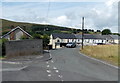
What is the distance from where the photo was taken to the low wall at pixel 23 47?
3288 cm

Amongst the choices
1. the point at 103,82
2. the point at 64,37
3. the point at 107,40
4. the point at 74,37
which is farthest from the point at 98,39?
the point at 103,82

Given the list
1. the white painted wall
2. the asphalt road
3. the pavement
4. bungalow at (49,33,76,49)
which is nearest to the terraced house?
bungalow at (49,33,76,49)

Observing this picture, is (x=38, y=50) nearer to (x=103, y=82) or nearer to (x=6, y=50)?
(x=6, y=50)

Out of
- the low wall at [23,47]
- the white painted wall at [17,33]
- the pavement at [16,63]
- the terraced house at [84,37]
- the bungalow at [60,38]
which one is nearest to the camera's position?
the pavement at [16,63]

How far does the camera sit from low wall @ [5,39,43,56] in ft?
108

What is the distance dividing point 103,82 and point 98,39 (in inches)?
4573

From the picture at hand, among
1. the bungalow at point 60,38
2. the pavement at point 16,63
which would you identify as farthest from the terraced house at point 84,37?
the pavement at point 16,63

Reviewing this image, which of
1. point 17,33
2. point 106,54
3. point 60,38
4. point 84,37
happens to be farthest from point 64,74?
point 84,37

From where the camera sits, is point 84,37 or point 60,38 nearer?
point 60,38

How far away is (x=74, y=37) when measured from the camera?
11500cm

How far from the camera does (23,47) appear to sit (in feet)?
117

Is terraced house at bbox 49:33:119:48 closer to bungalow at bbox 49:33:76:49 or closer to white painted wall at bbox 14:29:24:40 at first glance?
bungalow at bbox 49:33:76:49

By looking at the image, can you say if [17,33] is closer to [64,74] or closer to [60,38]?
[60,38]

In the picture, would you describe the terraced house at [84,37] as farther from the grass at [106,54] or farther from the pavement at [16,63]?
the pavement at [16,63]
